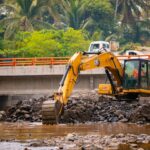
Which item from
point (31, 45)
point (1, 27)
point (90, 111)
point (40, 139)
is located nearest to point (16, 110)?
point (90, 111)

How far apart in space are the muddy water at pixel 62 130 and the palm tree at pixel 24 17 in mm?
39456

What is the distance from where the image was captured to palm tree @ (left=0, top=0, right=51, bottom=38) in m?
70.0

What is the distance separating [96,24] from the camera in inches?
3511

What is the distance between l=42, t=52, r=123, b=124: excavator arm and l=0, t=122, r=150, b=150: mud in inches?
29.9

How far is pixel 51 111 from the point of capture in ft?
91.9

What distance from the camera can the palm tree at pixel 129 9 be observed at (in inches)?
3359

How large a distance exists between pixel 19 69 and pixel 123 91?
13.0 meters

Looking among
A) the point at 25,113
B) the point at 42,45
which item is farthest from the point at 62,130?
the point at 42,45

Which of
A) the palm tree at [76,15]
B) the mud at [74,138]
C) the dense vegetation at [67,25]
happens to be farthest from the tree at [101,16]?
the mud at [74,138]

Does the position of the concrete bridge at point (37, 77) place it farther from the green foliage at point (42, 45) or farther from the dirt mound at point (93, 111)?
the green foliage at point (42, 45)

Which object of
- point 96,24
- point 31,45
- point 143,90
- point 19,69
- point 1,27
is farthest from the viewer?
point 96,24

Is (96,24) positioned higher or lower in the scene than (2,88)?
higher

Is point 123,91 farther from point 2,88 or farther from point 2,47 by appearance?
point 2,47

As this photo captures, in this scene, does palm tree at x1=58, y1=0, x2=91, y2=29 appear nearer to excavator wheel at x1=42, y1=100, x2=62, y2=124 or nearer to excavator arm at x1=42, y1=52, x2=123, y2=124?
excavator arm at x1=42, y1=52, x2=123, y2=124
